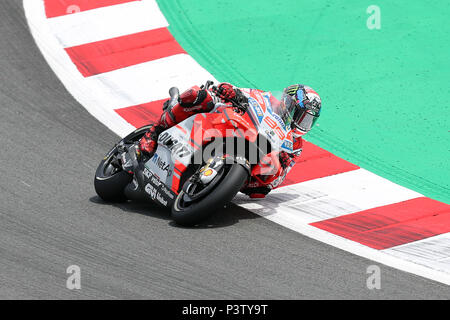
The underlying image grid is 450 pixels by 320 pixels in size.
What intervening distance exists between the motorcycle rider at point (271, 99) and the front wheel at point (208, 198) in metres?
0.52

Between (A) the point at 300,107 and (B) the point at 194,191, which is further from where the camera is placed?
(A) the point at 300,107

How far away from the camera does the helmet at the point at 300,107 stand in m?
8.12

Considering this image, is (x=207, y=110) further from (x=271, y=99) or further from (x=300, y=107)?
(x=300, y=107)

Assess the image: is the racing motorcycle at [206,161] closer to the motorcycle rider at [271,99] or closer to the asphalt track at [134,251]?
the motorcycle rider at [271,99]

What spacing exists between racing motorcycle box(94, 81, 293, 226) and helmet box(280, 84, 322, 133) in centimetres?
9

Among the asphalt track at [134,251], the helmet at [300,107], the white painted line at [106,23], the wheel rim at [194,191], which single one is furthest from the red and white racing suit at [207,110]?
the white painted line at [106,23]

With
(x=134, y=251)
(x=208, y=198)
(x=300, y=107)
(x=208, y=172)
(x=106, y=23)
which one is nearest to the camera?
(x=134, y=251)

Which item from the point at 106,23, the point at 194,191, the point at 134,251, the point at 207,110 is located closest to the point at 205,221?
the point at 194,191

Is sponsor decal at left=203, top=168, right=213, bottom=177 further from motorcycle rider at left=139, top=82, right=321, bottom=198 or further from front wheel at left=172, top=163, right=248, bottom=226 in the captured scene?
motorcycle rider at left=139, top=82, right=321, bottom=198

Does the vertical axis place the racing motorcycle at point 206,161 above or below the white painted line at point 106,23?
below

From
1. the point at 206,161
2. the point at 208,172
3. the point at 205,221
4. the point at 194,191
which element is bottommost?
the point at 205,221

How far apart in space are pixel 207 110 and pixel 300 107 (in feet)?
2.96

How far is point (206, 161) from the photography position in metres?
7.95

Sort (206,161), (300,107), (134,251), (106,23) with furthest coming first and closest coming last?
(106,23)
(300,107)
(206,161)
(134,251)
